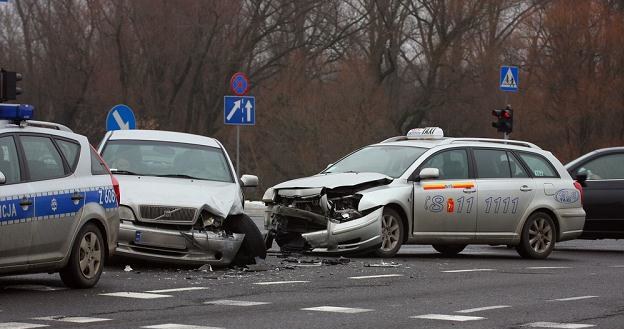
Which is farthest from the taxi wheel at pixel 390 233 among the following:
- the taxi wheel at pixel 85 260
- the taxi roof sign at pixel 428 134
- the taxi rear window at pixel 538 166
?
the taxi wheel at pixel 85 260

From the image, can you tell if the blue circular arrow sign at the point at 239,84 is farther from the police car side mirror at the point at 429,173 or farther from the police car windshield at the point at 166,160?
the police car windshield at the point at 166,160

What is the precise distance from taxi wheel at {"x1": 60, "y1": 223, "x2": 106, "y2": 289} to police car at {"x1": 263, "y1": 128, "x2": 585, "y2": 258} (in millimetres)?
4625

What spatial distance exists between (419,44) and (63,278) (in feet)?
127

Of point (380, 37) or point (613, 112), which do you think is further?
point (380, 37)

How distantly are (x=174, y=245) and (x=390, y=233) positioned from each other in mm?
3715

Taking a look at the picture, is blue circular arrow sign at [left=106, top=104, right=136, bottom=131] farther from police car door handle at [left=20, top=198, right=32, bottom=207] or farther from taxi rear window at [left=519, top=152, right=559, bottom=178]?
police car door handle at [left=20, top=198, right=32, bottom=207]

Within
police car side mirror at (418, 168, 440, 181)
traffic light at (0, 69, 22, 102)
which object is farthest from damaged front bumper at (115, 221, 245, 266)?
traffic light at (0, 69, 22, 102)

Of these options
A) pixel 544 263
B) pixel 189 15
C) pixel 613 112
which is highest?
pixel 189 15

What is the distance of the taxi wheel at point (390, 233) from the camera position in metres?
16.5

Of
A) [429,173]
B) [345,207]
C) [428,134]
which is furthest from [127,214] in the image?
[428,134]

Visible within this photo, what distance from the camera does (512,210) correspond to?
17922mm

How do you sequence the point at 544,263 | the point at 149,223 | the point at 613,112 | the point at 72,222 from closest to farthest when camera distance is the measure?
A: the point at 72,222 → the point at 149,223 → the point at 544,263 → the point at 613,112

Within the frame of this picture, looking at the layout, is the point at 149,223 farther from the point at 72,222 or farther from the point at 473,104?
the point at 473,104

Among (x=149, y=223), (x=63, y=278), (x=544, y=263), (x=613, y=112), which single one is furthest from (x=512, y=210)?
(x=613, y=112)
